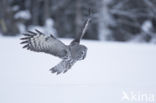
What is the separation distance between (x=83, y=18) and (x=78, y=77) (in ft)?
21.2

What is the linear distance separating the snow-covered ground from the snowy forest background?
5.45m

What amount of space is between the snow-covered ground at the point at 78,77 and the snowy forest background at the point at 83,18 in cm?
545

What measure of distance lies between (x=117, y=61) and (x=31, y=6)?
7477mm

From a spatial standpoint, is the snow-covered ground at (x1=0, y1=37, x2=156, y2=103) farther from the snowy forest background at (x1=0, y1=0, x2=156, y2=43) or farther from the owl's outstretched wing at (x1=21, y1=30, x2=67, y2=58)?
the snowy forest background at (x1=0, y1=0, x2=156, y2=43)

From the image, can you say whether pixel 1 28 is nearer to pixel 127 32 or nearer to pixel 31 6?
pixel 31 6

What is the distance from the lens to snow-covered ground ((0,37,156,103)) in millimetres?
3594

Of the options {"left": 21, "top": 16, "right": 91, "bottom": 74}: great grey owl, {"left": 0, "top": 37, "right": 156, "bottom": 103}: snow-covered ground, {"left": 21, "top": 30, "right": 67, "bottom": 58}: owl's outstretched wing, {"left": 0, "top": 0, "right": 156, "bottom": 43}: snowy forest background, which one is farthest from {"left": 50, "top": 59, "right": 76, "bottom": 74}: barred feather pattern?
{"left": 0, "top": 0, "right": 156, "bottom": 43}: snowy forest background

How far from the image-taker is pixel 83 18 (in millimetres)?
10562

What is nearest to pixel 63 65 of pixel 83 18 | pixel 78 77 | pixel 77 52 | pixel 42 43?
pixel 77 52

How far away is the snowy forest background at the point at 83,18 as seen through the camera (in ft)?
34.8

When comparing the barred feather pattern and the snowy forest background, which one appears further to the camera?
the snowy forest background

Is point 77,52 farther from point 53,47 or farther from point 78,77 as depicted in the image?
point 78,77

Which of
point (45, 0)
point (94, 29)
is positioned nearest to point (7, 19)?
point (45, 0)

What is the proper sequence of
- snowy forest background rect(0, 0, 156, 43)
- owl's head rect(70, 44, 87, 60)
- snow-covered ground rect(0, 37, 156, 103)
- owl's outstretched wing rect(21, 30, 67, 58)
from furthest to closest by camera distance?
snowy forest background rect(0, 0, 156, 43) → snow-covered ground rect(0, 37, 156, 103) → owl's head rect(70, 44, 87, 60) → owl's outstretched wing rect(21, 30, 67, 58)
